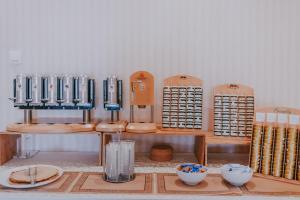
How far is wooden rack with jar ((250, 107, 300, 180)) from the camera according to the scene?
2.05 meters

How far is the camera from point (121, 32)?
9.11 ft

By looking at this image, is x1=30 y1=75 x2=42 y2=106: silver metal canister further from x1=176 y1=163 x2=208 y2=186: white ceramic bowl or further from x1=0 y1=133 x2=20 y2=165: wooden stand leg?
x1=176 y1=163 x2=208 y2=186: white ceramic bowl

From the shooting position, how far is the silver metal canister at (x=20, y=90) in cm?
253

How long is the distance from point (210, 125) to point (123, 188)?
4.04 feet

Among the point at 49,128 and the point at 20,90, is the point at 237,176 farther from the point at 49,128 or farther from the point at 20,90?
the point at 20,90

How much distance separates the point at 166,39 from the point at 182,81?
410 mm

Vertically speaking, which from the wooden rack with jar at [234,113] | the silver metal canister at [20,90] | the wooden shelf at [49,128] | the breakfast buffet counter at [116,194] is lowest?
the breakfast buffet counter at [116,194]

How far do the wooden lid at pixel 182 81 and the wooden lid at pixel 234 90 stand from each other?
0.47 ft

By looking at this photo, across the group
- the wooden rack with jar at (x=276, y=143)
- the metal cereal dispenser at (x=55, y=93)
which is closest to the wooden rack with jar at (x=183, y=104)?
the wooden rack with jar at (x=276, y=143)

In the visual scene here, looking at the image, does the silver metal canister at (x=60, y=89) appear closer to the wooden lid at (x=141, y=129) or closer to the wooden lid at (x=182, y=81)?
the wooden lid at (x=141, y=129)

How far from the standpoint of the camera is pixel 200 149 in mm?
2516

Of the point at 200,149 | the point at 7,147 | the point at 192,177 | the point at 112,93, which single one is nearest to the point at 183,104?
the point at 200,149

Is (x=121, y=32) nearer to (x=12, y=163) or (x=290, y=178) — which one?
(x=12, y=163)

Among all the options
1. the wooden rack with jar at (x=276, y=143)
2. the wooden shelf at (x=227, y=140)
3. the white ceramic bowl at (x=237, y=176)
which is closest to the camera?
the white ceramic bowl at (x=237, y=176)
